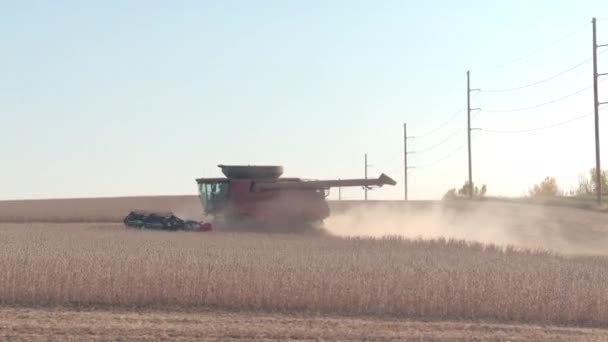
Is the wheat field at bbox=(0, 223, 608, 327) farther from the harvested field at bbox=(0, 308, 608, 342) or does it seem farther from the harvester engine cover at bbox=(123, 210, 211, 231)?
the harvester engine cover at bbox=(123, 210, 211, 231)

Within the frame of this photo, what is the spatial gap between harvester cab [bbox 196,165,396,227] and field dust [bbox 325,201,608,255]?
173cm

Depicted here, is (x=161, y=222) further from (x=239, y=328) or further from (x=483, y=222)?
(x=239, y=328)

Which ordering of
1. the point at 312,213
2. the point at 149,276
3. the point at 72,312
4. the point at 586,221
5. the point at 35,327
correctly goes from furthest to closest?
the point at 586,221
the point at 312,213
the point at 149,276
the point at 72,312
the point at 35,327

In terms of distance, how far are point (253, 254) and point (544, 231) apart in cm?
2000

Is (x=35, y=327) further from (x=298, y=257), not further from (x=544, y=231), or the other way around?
(x=544, y=231)

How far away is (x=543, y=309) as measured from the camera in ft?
42.9

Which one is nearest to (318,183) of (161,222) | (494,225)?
A: (161,222)

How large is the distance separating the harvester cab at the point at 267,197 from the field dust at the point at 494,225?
5.67ft

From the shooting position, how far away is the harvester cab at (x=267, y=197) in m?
31.5

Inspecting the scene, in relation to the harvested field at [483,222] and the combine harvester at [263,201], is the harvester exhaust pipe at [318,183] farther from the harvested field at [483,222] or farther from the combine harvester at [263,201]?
the harvested field at [483,222]

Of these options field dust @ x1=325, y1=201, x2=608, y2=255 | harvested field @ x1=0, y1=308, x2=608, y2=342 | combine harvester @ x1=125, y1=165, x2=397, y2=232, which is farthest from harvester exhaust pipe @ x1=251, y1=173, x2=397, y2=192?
harvested field @ x1=0, y1=308, x2=608, y2=342

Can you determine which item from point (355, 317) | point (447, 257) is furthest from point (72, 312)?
point (447, 257)

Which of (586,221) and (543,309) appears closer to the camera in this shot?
(543,309)

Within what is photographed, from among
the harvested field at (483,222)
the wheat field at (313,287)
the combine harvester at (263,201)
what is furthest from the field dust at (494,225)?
the wheat field at (313,287)
